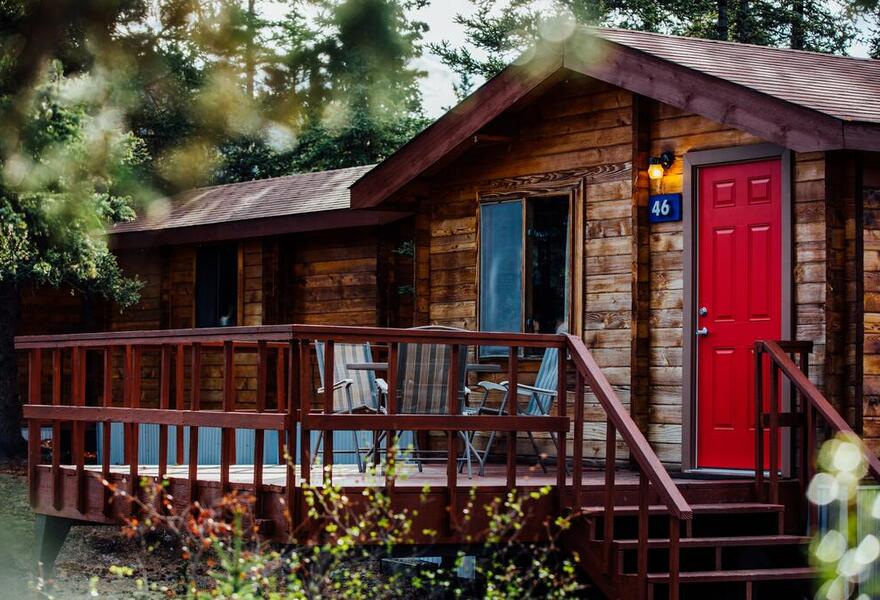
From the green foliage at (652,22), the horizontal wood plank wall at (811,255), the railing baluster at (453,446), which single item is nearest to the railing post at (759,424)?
the horizontal wood plank wall at (811,255)

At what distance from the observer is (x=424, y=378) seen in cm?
798

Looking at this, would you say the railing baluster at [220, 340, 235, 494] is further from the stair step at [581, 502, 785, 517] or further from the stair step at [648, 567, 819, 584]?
the stair step at [648, 567, 819, 584]

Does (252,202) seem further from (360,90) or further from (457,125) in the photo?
(360,90)

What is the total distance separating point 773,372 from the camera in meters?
8.27

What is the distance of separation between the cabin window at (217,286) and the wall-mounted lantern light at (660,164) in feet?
23.7

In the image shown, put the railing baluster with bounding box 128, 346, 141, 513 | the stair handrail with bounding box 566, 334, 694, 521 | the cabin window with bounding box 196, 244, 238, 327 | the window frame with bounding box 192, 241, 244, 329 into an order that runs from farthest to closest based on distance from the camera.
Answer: the cabin window with bounding box 196, 244, 238, 327 < the window frame with bounding box 192, 241, 244, 329 < the railing baluster with bounding box 128, 346, 141, 513 < the stair handrail with bounding box 566, 334, 694, 521

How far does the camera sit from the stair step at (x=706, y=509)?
25.2ft

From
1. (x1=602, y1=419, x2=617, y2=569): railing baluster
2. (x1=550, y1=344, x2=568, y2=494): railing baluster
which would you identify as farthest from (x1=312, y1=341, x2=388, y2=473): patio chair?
(x1=602, y1=419, x2=617, y2=569): railing baluster

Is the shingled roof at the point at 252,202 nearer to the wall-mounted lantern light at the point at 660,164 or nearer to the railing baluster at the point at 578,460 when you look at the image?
the wall-mounted lantern light at the point at 660,164

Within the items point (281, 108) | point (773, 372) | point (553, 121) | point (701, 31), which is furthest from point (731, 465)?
point (281, 108)

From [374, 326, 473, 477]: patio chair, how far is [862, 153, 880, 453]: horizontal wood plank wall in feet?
8.55

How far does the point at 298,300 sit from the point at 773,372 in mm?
7977

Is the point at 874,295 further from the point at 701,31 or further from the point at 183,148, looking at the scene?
the point at 183,148

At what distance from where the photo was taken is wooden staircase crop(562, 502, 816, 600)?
738 centimetres
